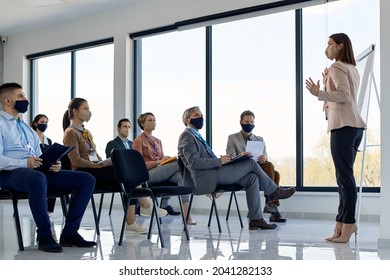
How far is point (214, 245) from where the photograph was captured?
4250mm

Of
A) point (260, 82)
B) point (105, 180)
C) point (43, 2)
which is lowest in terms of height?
point (105, 180)

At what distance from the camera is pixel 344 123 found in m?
4.12

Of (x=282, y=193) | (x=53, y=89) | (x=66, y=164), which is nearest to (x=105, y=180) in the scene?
(x=66, y=164)

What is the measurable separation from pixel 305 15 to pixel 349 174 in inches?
130

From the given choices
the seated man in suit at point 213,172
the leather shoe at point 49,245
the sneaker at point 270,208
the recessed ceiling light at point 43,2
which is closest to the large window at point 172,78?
the recessed ceiling light at point 43,2

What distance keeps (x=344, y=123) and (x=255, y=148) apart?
1804 mm

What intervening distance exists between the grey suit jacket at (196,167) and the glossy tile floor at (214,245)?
42 centimetres

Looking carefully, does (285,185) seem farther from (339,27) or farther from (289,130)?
(339,27)

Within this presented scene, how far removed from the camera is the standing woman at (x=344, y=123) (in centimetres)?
413

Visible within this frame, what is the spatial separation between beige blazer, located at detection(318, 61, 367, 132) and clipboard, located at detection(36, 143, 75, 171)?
6.13ft

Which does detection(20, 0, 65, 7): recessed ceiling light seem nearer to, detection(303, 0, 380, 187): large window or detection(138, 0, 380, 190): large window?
detection(138, 0, 380, 190): large window

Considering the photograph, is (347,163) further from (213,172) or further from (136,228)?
(136,228)

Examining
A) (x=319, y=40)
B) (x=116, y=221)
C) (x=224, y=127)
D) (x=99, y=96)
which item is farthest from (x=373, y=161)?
(x=99, y=96)

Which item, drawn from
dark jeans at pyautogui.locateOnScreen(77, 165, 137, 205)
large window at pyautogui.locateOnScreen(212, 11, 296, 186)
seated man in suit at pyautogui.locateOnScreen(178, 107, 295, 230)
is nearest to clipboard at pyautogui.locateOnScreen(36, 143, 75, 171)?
dark jeans at pyautogui.locateOnScreen(77, 165, 137, 205)
